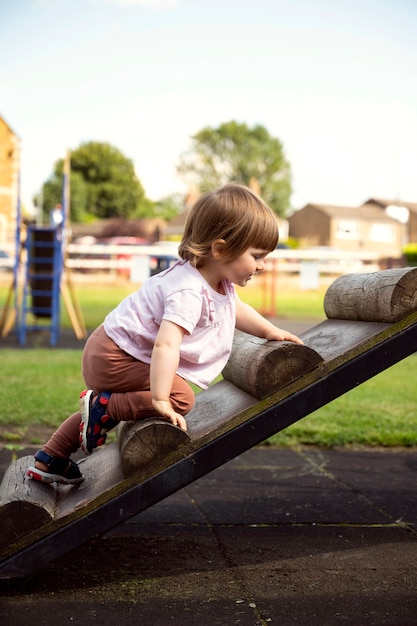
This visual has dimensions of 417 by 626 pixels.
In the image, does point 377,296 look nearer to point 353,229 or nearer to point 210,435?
point 210,435

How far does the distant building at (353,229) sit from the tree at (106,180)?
2409cm

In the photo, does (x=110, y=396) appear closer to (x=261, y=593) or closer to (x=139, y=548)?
(x=139, y=548)

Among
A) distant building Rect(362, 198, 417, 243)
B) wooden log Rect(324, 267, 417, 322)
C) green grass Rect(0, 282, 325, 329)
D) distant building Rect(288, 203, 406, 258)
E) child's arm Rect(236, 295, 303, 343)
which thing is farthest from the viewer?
distant building Rect(362, 198, 417, 243)

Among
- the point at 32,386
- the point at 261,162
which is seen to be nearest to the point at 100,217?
the point at 261,162

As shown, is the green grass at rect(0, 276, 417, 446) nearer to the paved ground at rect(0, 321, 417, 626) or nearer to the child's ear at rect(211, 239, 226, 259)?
the paved ground at rect(0, 321, 417, 626)

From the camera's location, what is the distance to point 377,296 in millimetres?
3232

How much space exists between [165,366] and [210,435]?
0.29m

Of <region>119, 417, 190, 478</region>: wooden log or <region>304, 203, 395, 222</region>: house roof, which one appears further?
<region>304, 203, 395, 222</region>: house roof

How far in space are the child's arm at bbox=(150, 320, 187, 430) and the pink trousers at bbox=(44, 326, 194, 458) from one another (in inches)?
4.3

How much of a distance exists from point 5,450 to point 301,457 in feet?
5.74

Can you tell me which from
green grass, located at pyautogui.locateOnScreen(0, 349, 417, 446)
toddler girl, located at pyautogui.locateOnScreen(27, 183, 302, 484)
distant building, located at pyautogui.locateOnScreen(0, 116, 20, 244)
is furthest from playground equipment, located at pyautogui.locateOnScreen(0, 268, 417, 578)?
distant building, located at pyautogui.locateOnScreen(0, 116, 20, 244)

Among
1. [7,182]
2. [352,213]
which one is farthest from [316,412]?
[352,213]

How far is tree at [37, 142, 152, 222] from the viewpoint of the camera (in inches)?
3989

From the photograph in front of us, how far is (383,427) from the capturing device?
5742 mm
